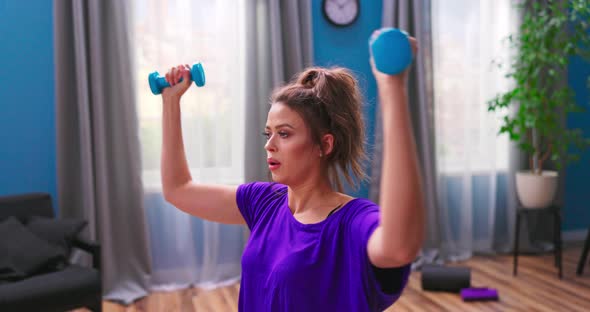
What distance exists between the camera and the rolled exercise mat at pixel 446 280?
348 cm

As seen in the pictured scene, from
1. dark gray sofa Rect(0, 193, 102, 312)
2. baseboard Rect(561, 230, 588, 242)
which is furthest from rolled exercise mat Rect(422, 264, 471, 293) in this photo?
dark gray sofa Rect(0, 193, 102, 312)

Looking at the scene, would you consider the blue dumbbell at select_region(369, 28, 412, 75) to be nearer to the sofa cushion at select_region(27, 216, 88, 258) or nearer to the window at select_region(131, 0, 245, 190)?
the sofa cushion at select_region(27, 216, 88, 258)

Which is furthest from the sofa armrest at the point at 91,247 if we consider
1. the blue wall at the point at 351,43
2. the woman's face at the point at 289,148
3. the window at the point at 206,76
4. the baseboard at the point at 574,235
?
the baseboard at the point at 574,235

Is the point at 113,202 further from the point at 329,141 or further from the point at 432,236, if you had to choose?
the point at 329,141

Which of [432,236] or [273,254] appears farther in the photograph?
[432,236]

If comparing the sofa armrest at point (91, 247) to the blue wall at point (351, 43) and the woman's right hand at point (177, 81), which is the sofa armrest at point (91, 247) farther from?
the woman's right hand at point (177, 81)

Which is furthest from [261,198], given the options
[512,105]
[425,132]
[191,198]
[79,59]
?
[512,105]

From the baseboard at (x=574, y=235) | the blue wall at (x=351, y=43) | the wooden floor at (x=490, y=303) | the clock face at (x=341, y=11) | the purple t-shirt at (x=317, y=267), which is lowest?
the wooden floor at (x=490, y=303)

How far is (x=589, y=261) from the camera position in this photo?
13.3 ft

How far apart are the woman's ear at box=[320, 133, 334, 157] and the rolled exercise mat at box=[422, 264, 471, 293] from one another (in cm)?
259

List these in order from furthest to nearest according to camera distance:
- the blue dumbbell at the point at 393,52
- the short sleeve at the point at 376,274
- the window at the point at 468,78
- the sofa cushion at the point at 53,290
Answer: the window at the point at 468,78, the sofa cushion at the point at 53,290, the short sleeve at the point at 376,274, the blue dumbbell at the point at 393,52

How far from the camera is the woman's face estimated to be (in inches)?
44.6

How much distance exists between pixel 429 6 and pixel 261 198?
10.2 feet

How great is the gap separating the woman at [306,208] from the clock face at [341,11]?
2799 mm
